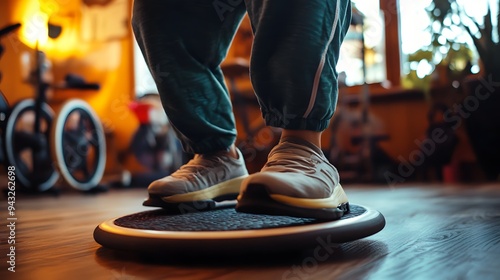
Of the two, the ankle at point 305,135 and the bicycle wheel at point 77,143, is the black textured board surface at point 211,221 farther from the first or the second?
the bicycle wheel at point 77,143

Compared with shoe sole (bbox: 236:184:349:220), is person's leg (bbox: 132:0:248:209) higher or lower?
higher

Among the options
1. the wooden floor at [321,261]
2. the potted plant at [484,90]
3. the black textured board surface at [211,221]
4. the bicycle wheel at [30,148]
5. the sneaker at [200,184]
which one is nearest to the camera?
the wooden floor at [321,261]

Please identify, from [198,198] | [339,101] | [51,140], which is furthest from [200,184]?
[339,101]

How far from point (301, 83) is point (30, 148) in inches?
104

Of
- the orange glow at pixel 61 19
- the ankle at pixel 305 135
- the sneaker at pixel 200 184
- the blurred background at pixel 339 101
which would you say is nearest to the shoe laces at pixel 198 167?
the sneaker at pixel 200 184

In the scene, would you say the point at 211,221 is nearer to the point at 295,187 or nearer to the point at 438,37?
the point at 295,187

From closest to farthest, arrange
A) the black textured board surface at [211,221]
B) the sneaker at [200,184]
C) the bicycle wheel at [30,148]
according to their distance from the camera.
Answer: the black textured board surface at [211,221] → the sneaker at [200,184] → the bicycle wheel at [30,148]

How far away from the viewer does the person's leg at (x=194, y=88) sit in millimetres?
965

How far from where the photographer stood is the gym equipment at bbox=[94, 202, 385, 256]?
67 centimetres

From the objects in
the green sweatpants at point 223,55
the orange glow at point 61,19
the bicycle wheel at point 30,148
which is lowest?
the bicycle wheel at point 30,148

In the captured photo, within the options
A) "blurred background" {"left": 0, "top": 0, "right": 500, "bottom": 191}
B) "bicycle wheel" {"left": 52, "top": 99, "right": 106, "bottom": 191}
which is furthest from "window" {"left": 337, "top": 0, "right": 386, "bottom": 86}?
"bicycle wheel" {"left": 52, "top": 99, "right": 106, "bottom": 191}

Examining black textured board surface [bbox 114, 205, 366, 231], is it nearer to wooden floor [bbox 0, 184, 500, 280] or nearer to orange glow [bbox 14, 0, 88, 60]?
wooden floor [bbox 0, 184, 500, 280]

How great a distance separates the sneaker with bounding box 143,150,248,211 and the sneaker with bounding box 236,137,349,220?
223 millimetres

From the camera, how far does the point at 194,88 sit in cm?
99
